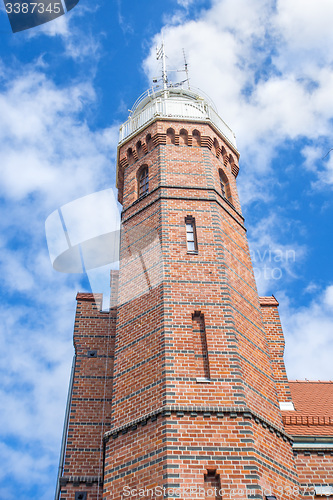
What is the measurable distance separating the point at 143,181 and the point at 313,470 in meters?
→ 8.40

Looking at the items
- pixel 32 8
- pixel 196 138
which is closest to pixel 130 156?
pixel 196 138

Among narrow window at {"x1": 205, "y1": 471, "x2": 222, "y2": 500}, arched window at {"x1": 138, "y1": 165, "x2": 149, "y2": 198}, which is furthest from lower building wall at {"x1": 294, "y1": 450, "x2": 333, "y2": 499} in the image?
arched window at {"x1": 138, "y1": 165, "x2": 149, "y2": 198}

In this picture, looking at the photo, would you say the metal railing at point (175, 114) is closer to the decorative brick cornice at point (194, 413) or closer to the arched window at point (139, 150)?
the arched window at point (139, 150)

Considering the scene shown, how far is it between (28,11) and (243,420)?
896 centimetres

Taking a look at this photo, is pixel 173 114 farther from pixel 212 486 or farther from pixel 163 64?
pixel 212 486

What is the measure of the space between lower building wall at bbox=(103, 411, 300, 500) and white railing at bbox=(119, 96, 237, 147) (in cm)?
937

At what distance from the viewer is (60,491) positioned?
1049 centimetres

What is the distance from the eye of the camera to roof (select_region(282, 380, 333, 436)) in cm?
1088

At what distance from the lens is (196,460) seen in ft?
27.7

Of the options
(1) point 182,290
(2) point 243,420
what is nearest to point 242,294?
(1) point 182,290

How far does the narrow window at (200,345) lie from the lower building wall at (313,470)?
265cm

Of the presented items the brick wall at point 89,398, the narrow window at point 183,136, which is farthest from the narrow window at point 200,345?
the narrow window at point 183,136

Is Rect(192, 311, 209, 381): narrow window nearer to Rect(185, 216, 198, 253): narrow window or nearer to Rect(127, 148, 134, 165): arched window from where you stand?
Rect(185, 216, 198, 253): narrow window

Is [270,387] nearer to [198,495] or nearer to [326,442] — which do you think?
[326,442]
